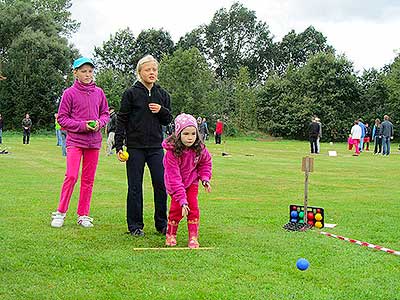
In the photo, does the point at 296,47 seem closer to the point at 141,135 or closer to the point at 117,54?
the point at 117,54

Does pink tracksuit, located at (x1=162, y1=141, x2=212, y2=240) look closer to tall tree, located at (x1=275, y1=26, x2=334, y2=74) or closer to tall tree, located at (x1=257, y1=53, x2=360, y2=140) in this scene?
tall tree, located at (x1=257, y1=53, x2=360, y2=140)

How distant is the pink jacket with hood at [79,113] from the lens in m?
7.31

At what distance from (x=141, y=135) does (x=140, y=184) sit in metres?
0.58

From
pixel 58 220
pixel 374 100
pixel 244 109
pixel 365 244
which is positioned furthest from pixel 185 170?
pixel 374 100

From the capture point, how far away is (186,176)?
6352 mm

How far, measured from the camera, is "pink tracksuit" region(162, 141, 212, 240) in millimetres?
6258

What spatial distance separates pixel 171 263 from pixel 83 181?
2427mm

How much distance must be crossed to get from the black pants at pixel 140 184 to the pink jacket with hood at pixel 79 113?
77 centimetres

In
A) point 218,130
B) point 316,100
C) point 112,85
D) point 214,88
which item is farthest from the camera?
point 214,88

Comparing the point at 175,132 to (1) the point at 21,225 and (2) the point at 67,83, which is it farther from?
(2) the point at 67,83

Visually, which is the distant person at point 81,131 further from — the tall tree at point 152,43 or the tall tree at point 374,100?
the tall tree at point 152,43

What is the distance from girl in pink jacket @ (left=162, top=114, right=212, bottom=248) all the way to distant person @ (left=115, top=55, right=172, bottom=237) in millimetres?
526

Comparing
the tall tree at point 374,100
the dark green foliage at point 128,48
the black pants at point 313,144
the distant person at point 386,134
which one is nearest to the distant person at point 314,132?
the black pants at point 313,144

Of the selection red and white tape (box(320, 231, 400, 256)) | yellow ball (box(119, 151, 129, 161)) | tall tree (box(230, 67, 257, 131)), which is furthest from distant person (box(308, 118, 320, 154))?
tall tree (box(230, 67, 257, 131))
